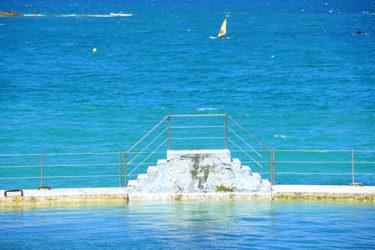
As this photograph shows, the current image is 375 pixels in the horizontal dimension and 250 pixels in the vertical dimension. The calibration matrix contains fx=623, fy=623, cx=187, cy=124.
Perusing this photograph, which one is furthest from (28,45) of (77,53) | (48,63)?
(48,63)

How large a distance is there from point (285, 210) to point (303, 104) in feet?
112

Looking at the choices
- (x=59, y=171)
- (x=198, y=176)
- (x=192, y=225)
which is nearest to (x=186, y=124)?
(x=59, y=171)

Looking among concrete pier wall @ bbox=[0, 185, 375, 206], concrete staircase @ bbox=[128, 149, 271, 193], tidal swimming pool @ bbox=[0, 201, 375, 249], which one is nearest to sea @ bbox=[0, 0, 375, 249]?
tidal swimming pool @ bbox=[0, 201, 375, 249]

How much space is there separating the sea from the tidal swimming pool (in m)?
0.05

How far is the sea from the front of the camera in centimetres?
1593

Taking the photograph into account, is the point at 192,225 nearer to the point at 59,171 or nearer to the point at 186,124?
the point at 59,171

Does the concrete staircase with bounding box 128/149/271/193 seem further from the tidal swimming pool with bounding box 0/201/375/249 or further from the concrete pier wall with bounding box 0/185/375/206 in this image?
the tidal swimming pool with bounding box 0/201/375/249

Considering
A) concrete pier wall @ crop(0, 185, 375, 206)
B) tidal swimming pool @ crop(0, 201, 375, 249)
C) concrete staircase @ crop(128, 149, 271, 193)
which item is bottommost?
tidal swimming pool @ crop(0, 201, 375, 249)

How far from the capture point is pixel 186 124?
4375cm

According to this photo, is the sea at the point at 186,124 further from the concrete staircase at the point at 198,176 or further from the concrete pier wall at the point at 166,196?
the concrete staircase at the point at 198,176

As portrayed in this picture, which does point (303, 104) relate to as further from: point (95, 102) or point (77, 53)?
point (77, 53)

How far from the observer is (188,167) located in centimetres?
1842

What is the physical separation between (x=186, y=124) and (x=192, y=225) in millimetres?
27583

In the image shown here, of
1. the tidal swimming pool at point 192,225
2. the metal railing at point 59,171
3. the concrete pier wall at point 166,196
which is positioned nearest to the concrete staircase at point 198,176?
the concrete pier wall at point 166,196
